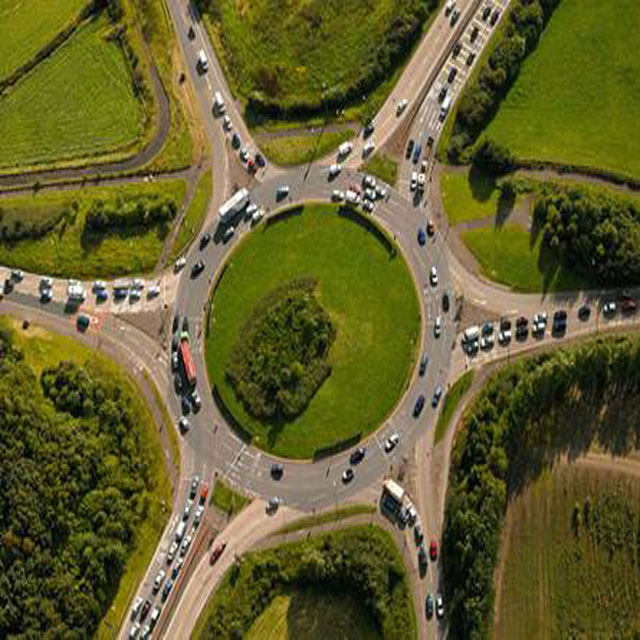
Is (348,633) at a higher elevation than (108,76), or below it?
below

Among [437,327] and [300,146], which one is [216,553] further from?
[300,146]

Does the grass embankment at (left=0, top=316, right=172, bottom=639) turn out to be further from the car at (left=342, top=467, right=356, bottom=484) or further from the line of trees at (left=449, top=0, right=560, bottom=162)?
the line of trees at (left=449, top=0, right=560, bottom=162)

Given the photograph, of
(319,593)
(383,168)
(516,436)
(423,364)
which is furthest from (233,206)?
(319,593)

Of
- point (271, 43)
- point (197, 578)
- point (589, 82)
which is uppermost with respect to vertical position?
point (589, 82)

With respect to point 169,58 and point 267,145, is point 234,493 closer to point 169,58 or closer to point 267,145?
point 267,145

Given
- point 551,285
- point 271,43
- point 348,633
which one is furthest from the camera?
point 271,43

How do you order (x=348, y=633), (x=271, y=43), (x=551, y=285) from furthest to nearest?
1. (x=271, y=43)
2. (x=551, y=285)
3. (x=348, y=633)

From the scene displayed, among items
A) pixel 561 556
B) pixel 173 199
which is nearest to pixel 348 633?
pixel 561 556

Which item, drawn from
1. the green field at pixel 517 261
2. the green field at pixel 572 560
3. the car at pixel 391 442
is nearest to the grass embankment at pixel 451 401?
the car at pixel 391 442
